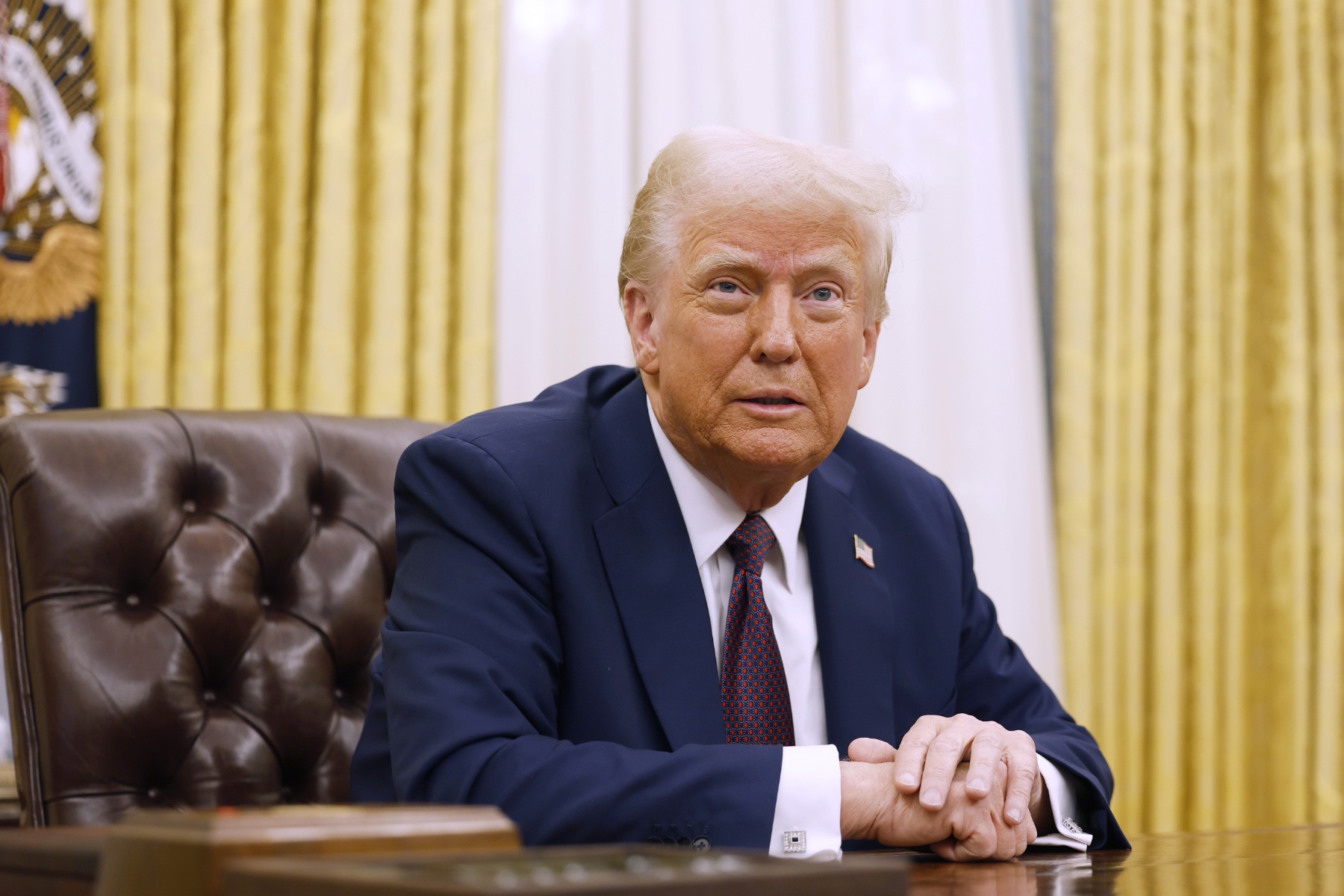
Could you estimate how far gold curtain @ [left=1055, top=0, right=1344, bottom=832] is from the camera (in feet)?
10.9

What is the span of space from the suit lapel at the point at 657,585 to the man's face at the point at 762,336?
90 millimetres

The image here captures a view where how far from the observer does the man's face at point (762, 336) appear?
1592 millimetres

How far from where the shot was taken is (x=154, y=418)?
1836 millimetres

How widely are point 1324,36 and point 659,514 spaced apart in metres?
2.75

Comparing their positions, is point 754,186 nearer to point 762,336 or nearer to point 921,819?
point 762,336

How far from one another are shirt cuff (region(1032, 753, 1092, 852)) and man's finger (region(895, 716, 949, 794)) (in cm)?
13

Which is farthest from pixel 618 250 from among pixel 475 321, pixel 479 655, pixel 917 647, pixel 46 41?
pixel 479 655

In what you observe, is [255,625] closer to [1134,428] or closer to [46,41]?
[46,41]

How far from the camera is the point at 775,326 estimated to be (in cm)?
159

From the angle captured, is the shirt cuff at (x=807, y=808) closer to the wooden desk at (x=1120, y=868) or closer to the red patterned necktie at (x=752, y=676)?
the wooden desk at (x=1120, y=868)

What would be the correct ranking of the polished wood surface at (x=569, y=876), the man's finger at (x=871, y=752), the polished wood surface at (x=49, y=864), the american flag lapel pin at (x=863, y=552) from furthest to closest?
the american flag lapel pin at (x=863, y=552) → the man's finger at (x=871, y=752) → the polished wood surface at (x=49, y=864) → the polished wood surface at (x=569, y=876)

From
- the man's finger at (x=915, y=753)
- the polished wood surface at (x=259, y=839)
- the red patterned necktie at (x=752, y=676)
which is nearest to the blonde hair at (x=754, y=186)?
the red patterned necktie at (x=752, y=676)

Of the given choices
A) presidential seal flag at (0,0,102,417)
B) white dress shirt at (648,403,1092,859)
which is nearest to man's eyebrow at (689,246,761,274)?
white dress shirt at (648,403,1092,859)

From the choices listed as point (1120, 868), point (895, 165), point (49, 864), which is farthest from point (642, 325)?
point (895, 165)
